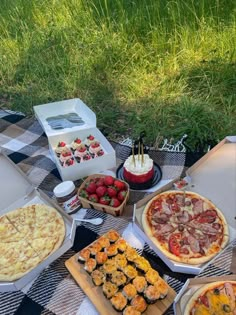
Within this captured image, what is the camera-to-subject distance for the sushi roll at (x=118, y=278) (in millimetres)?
1242

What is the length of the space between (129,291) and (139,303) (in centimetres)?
6

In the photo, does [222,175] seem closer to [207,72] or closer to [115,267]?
[115,267]

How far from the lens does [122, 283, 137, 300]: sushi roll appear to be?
1206 millimetres

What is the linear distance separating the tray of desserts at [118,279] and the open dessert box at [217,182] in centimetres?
15

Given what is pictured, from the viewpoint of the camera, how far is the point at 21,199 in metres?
1.68

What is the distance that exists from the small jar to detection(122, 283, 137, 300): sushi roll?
0.53m

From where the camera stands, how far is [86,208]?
5.48 feet

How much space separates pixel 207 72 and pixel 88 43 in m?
1.28

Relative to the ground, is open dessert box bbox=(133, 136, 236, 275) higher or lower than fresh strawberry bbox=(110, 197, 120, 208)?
lower

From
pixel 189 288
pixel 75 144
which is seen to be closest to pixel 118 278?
pixel 189 288

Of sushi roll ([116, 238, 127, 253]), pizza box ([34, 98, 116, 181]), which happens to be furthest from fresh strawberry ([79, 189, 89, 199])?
sushi roll ([116, 238, 127, 253])

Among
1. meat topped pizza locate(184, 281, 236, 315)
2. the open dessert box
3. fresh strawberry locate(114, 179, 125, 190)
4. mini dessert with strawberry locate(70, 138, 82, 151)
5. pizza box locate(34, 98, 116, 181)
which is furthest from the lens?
mini dessert with strawberry locate(70, 138, 82, 151)

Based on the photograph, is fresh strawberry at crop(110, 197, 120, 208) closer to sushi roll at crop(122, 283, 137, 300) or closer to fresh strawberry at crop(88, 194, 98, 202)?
fresh strawberry at crop(88, 194, 98, 202)

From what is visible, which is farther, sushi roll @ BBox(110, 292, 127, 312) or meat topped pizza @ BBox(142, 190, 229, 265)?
meat topped pizza @ BBox(142, 190, 229, 265)
